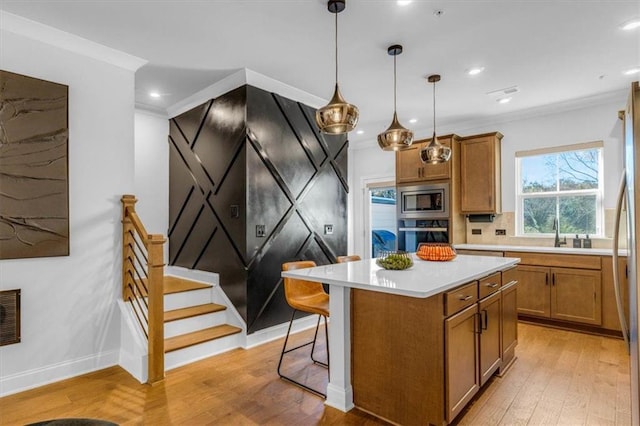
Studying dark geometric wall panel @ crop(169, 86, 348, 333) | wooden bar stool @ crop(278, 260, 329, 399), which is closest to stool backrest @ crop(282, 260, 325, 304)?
wooden bar stool @ crop(278, 260, 329, 399)

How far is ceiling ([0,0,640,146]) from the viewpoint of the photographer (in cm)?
254

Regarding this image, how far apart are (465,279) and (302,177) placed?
252cm

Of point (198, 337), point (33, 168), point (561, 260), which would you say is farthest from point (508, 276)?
point (33, 168)

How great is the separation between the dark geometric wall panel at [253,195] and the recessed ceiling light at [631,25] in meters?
3.05

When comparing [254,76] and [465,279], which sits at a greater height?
[254,76]

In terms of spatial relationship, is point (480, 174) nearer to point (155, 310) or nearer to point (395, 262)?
point (395, 262)

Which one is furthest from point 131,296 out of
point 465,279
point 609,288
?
point 609,288

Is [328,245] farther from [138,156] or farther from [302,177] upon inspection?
[138,156]

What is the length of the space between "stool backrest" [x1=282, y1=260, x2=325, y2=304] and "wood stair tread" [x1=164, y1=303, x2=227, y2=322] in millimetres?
1062

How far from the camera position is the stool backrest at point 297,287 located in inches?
111

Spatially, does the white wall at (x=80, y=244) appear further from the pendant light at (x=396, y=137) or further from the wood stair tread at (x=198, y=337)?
the pendant light at (x=396, y=137)

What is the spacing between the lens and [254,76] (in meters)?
3.67

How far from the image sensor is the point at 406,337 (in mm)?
2047

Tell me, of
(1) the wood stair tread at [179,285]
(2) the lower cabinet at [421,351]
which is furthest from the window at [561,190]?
(1) the wood stair tread at [179,285]
